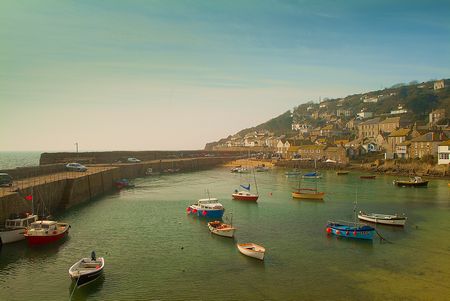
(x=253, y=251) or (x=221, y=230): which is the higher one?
(x=221, y=230)

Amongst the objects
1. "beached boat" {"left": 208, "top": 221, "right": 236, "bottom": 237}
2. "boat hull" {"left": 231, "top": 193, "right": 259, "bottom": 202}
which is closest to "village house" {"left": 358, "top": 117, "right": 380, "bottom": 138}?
"boat hull" {"left": 231, "top": 193, "right": 259, "bottom": 202}

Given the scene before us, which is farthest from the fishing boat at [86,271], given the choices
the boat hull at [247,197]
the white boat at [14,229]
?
the boat hull at [247,197]

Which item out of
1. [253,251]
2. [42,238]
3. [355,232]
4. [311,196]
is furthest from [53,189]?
[311,196]

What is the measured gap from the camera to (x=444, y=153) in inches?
3066

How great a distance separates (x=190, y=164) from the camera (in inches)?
4437

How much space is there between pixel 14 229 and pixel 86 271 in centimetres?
1129

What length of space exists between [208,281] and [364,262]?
11.2 meters

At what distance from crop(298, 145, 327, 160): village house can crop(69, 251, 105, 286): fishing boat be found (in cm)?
9417

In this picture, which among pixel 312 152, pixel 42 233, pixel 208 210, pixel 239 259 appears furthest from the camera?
pixel 312 152

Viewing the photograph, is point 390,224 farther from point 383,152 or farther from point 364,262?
point 383,152

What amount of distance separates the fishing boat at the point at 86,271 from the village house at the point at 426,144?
79.9m

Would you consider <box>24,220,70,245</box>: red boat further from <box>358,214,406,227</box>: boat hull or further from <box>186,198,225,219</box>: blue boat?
<box>358,214,406,227</box>: boat hull

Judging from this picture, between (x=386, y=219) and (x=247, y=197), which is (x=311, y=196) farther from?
(x=386, y=219)

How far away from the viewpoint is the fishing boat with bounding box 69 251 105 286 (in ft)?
73.3
